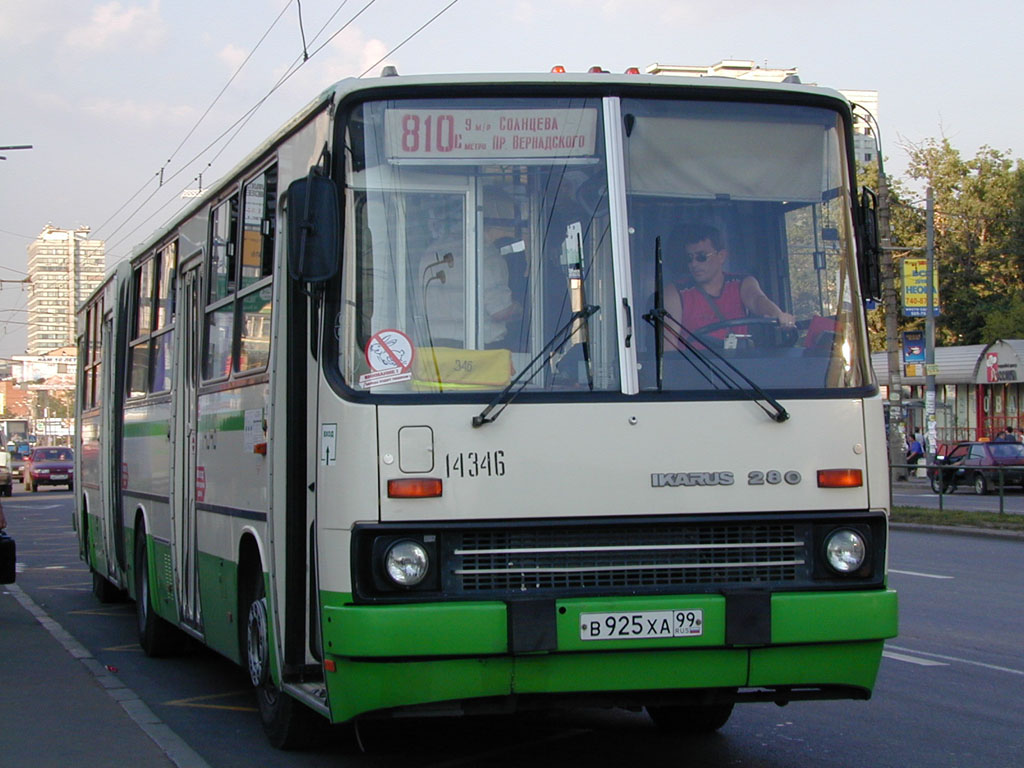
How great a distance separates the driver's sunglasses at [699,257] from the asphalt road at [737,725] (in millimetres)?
2039

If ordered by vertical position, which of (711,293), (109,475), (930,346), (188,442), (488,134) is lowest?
(109,475)

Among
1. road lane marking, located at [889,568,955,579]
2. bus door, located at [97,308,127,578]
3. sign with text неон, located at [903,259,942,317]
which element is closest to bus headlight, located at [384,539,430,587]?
bus door, located at [97,308,127,578]

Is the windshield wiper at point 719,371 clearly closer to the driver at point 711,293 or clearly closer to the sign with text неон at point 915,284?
the driver at point 711,293

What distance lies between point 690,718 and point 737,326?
257 centimetres

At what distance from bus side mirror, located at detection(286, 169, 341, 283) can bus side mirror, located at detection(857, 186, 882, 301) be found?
2.36 m

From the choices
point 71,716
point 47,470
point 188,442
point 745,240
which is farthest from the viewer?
point 47,470

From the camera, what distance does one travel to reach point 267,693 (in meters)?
7.50

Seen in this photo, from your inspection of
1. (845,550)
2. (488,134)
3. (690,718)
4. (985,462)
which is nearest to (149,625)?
(690,718)

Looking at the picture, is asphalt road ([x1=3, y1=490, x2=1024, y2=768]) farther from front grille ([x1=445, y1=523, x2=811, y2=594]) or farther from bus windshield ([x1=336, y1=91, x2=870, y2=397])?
bus windshield ([x1=336, y1=91, x2=870, y2=397])

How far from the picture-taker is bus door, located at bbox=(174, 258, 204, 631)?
9172mm

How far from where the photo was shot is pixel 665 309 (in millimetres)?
6059

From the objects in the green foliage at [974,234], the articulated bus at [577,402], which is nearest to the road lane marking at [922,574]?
the articulated bus at [577,402]

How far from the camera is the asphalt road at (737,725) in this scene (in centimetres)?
714

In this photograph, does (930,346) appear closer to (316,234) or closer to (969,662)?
(969,662)
